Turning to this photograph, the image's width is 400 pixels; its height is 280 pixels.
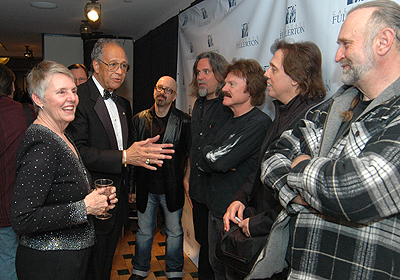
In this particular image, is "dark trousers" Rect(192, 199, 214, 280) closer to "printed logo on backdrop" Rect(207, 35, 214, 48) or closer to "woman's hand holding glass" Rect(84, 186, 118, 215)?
"woman's hand holding glass" Rect(84, 186, 118, 215)

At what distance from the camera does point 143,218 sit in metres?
3.12

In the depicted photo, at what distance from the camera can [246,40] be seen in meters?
2.74

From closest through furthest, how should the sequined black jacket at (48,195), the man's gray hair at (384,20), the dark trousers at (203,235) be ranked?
the man's gray hair at (384,20), the sequined black jacket at (48,195), the dark trousers at (203,235)

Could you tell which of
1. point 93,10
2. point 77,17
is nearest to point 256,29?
point 93,10

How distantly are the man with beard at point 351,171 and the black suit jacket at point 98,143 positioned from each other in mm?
1185

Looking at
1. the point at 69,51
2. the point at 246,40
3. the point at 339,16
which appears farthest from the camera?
the point at 69,51

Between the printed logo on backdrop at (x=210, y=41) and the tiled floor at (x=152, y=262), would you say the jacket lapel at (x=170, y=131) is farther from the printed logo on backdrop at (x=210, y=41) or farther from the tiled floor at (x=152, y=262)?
the tiled floor at (x=152, y=262)

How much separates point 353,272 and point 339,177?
34 cm

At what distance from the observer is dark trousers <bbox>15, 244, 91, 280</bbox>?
4.96 ft

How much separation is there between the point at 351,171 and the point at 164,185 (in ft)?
7.41

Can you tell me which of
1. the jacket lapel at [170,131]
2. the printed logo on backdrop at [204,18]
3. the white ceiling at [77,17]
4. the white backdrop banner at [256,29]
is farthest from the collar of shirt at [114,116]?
the white ceiling at [77,17]

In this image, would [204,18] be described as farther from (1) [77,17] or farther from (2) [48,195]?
(1) [77,17]

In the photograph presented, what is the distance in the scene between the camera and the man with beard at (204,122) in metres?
2.58

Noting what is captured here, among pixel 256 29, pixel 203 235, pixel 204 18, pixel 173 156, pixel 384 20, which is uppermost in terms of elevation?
A: pixel 204 18
